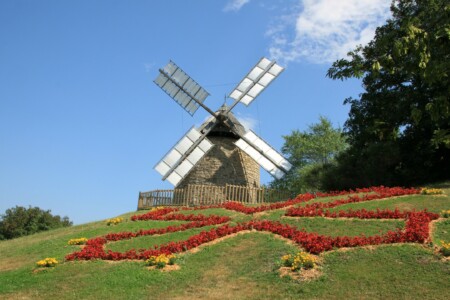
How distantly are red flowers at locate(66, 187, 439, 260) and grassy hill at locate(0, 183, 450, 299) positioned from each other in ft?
0.90

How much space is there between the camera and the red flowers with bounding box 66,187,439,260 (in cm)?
1552

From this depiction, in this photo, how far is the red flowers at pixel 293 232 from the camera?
15516mm

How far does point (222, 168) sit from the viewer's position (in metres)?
35.2

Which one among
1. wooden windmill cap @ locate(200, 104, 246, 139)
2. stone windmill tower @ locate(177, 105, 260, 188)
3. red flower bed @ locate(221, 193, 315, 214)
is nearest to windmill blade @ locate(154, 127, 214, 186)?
stone windmill tower @ locate(177, 105, 260, 188)

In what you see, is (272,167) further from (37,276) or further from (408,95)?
(37,276)

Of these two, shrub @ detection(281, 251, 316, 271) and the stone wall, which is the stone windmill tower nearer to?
the stone wall

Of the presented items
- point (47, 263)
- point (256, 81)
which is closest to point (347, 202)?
point (47, 263)

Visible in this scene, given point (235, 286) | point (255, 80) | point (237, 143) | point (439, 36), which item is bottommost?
point (235, 286)

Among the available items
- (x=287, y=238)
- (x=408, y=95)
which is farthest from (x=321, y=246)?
(x=408, y=95)

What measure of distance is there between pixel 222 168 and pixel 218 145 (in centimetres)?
183

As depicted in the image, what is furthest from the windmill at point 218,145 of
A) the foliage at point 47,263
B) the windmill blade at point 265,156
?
the foliage at point 47,263

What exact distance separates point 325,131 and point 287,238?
4318 centimetres

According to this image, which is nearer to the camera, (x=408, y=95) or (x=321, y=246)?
(x=321, y=246)

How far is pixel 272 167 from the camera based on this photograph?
34531 millimetres
